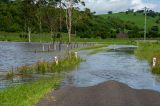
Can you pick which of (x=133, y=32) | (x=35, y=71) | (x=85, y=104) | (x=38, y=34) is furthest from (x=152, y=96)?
(x=133, y=32)

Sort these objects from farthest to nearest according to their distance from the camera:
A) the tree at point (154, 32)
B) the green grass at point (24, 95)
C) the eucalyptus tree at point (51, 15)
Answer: the tree at point (154, 32)
the eucalyptus tree at point (51, 15)
the green grass at point (24, 95)

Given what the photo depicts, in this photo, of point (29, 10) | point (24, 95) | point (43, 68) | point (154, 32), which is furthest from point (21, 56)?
point (154, 32)

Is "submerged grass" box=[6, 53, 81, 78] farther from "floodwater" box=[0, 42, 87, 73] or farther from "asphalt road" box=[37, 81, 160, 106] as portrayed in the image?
"asphalt road" box=[37, 81, 160, 106]

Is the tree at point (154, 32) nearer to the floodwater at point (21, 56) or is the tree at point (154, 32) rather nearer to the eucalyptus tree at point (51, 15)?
the eucalyptus tree at point (51, 15)

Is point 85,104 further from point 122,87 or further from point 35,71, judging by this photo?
point 35,71

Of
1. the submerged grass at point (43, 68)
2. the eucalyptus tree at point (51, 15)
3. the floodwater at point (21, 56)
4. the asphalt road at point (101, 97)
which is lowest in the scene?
the floodwater at point (21, 56)

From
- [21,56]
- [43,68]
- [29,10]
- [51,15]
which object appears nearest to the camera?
[43,68]

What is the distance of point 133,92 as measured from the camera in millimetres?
20688

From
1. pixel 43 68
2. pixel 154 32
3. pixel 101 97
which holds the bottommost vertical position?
pixel 154 32

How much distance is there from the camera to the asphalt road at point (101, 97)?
661 inches

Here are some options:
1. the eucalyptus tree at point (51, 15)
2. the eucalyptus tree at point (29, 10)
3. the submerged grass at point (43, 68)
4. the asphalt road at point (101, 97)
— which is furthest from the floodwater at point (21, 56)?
the eucalyptus tree at point (29, 10)

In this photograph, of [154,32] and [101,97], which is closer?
[101,97]

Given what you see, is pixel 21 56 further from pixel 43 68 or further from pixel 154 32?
pixel 154 32

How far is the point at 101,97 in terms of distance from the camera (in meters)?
18.4
